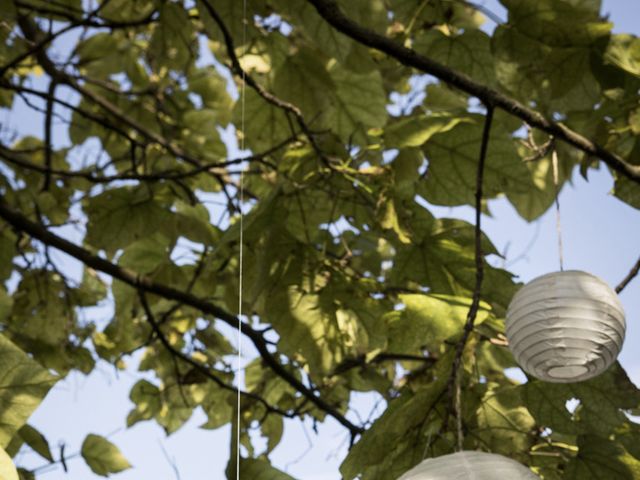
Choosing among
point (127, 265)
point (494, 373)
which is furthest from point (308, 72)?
point (494, 373)

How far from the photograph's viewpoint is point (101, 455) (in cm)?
166

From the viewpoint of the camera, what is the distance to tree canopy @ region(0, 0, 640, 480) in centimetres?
122

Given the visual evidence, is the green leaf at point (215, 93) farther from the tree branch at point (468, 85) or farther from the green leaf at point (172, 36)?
the tree branch at point (468, 85)

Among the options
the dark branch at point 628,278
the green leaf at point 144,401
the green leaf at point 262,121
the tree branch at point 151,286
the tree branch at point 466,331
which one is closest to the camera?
the tree branch at point 466,331

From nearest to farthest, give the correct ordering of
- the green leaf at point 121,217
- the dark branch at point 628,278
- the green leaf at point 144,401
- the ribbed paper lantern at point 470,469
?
the ribbed paper lantern at point 470,469, the dark branch at point 628,278, the green leaf at point 121,217, the green leaf at point 144,401

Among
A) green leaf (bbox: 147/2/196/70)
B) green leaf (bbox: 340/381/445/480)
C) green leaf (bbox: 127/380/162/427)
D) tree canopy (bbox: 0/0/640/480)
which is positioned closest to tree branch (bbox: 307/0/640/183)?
tree canopy (bbox: 0/0/640/480)

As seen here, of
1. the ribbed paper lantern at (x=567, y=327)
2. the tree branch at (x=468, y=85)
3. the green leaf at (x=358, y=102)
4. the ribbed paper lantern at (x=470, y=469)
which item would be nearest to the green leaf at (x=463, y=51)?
the green leaf at (x=358, y=102)

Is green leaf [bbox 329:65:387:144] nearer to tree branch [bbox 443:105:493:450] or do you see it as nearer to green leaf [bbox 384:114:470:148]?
green leaf [bbox 384:114:470:148]

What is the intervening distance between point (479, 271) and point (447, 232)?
0.36m

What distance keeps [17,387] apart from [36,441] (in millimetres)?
419

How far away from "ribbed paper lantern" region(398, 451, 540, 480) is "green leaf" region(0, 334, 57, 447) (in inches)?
17.6

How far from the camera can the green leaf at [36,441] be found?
143 cm

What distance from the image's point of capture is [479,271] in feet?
3.57

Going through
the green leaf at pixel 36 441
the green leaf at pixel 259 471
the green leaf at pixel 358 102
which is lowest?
the green leaf at pixel 259 471
